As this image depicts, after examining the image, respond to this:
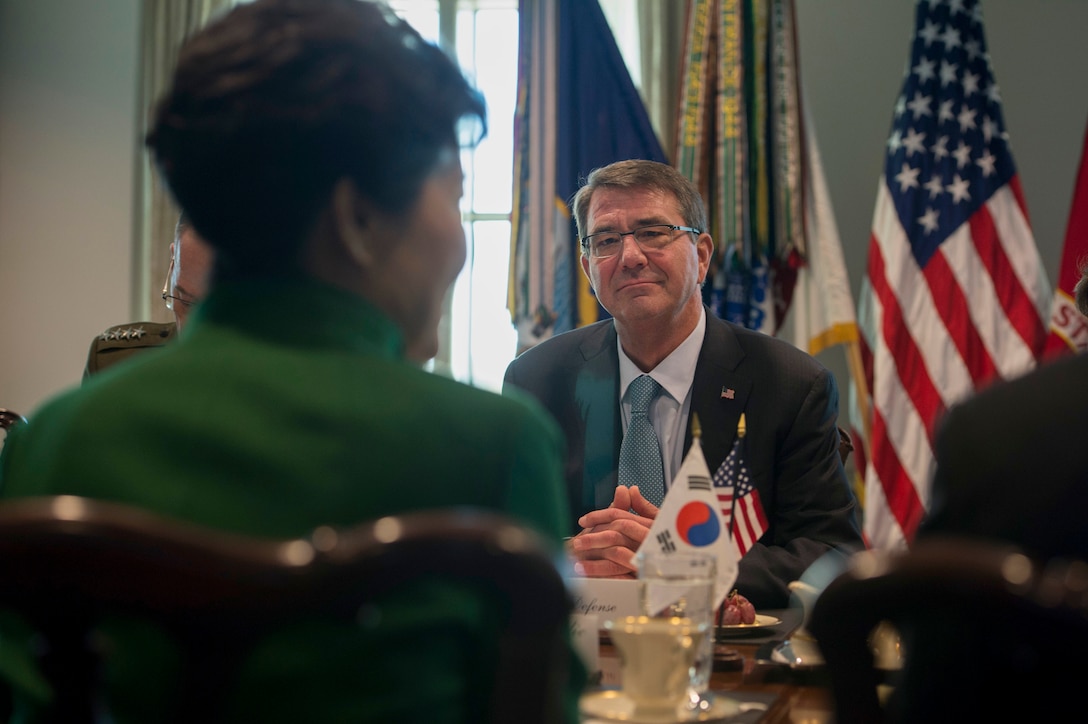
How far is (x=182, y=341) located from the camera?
92cm

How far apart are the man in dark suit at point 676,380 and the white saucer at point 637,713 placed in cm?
88

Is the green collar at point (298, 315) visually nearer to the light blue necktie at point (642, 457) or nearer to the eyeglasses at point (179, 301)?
the light blue necktie at point (642, 457)

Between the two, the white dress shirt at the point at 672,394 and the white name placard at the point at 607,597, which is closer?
the white name placard at the point at 607,597

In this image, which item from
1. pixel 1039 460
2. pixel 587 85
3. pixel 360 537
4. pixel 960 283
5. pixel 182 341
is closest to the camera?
pixel 360 537

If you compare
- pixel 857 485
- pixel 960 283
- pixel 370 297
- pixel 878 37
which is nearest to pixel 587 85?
pixel 878 37

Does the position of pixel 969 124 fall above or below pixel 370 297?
above

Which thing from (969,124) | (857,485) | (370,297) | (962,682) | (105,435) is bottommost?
(857,485)

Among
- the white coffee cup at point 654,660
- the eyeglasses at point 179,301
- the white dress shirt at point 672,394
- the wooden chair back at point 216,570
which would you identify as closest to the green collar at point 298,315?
the wooden chair back at point 216,570

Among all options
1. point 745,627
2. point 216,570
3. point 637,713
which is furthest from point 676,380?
point 216,570

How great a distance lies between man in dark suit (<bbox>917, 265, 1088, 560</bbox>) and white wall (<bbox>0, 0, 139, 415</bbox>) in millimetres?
5051

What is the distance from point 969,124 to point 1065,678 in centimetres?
396

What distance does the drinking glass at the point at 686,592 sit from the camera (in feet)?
4.07

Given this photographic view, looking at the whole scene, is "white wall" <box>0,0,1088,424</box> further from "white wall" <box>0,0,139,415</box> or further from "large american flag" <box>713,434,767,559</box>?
"large american flag" <box>713,434,767,559</box>

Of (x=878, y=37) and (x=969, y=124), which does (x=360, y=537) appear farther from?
(x=878, y=37)
